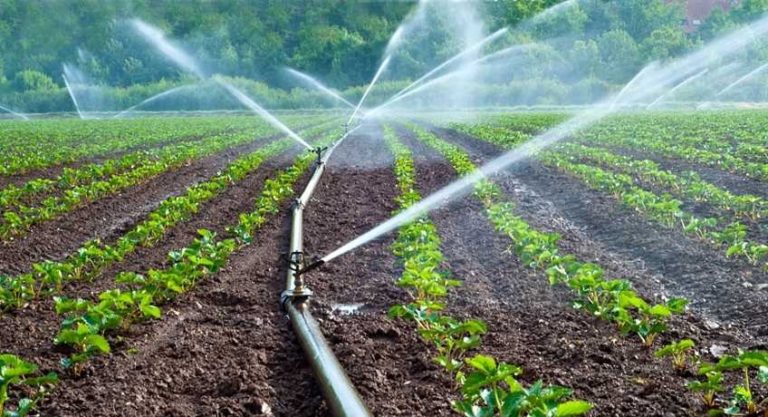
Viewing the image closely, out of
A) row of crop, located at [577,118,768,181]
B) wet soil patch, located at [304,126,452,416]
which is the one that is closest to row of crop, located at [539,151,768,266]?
row of crop, located at [577,118,768,181]

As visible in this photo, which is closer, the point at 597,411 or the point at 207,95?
the point at 597,411

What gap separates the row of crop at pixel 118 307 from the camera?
375 centimetres

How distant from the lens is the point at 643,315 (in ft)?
14.7

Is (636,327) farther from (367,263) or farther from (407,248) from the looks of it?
(367,263)

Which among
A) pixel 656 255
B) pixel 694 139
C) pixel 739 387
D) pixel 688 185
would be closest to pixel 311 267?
pixel 739 387

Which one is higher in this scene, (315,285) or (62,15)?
(62,15)

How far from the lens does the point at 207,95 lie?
185 ft

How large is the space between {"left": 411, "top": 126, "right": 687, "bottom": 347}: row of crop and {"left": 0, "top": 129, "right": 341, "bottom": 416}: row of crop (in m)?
2.33

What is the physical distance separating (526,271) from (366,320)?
1731 mm

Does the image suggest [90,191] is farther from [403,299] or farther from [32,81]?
[32,81]

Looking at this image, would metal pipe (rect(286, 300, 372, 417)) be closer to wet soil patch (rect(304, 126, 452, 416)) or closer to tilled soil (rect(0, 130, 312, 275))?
wet soil patch (rect(304, 126, 452, 416))

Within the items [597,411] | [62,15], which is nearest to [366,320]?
[597,411]

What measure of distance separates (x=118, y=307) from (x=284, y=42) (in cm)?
6122

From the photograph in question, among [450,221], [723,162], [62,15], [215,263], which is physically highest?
[62,15]
